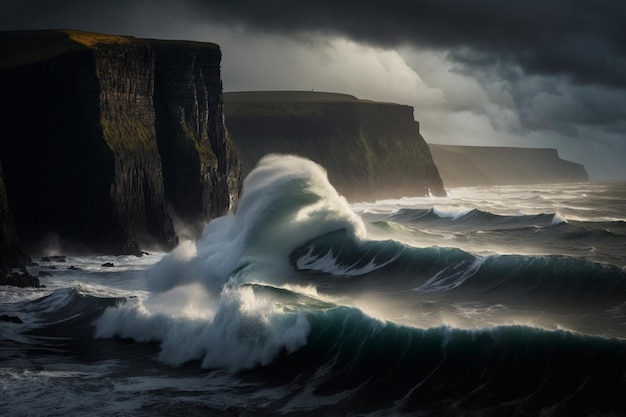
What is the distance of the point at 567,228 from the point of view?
141 feet

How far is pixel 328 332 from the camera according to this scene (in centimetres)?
1942

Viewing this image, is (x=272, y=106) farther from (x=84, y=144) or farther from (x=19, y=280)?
(x=19, y=280)

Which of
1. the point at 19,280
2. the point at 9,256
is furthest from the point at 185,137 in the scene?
the point at 19,280

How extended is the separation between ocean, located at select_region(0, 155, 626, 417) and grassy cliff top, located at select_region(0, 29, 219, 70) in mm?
18777

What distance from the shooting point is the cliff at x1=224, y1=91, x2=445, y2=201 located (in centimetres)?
12669

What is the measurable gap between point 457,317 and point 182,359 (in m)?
7.36

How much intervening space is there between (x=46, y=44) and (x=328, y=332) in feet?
143

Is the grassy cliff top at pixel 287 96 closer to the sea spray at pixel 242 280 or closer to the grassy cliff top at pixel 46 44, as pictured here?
the grassy cliff top at pixel 46 44

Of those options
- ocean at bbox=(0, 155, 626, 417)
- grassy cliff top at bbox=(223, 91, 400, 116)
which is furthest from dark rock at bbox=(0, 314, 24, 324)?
grassy cliff top at bbox=(223, 91, 400, 116)

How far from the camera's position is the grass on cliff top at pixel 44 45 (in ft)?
164

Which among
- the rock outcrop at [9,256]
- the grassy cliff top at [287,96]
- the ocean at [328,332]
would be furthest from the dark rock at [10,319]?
the grassy cliff top at [287,96]

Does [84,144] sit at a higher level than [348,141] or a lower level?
lower

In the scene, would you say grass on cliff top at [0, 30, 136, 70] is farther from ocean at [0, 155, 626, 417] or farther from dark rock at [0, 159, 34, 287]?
ocean at [0, 155, 626, 417]

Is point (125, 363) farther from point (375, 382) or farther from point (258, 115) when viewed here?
point (258, 115)
